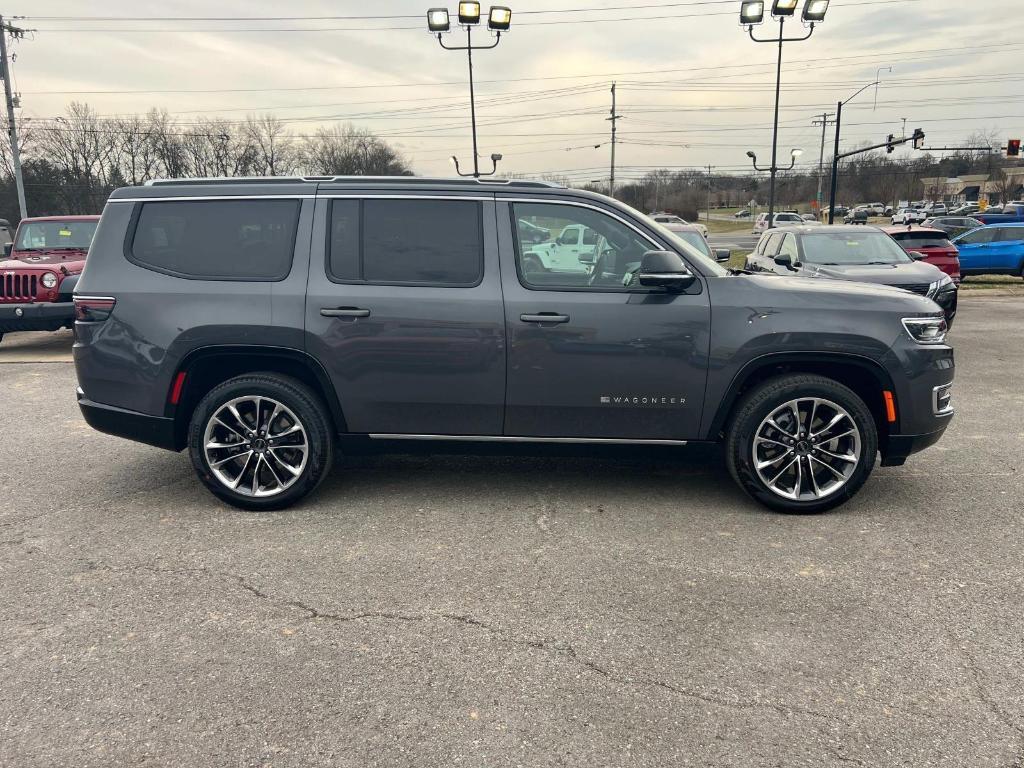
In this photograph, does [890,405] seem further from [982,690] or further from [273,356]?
[273,356]

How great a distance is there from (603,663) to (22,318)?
9971 millimetres

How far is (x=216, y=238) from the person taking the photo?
437cm

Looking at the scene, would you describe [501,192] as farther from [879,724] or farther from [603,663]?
[879,724]

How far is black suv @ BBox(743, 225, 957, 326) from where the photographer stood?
959cm

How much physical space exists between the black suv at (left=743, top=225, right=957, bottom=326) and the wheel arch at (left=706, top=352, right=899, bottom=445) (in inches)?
225

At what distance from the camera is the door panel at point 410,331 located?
4.20m

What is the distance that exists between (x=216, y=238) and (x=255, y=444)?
1.29 meters

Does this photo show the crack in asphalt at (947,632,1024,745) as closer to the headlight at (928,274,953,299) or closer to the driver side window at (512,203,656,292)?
the driver side window at (512,203,656,292)

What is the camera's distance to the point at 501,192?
14.2ft

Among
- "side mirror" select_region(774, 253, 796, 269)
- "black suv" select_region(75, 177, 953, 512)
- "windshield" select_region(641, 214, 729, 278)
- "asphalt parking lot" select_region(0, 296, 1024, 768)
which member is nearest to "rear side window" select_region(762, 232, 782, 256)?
"side mirror" select_region(774, 253, 796, 269)

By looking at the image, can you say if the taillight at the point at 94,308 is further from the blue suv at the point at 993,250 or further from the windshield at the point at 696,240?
the blue suv at the point at 993,250

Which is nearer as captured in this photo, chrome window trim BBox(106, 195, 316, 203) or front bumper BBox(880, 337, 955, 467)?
front bumper BBox(880, 337, 955, 467)

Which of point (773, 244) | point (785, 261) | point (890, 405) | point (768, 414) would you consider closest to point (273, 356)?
Result: point (768, 414)

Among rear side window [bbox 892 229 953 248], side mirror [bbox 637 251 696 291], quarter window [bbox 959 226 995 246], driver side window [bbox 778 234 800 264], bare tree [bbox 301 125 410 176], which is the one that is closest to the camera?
side mirror [bbox 637 251 696 291]
